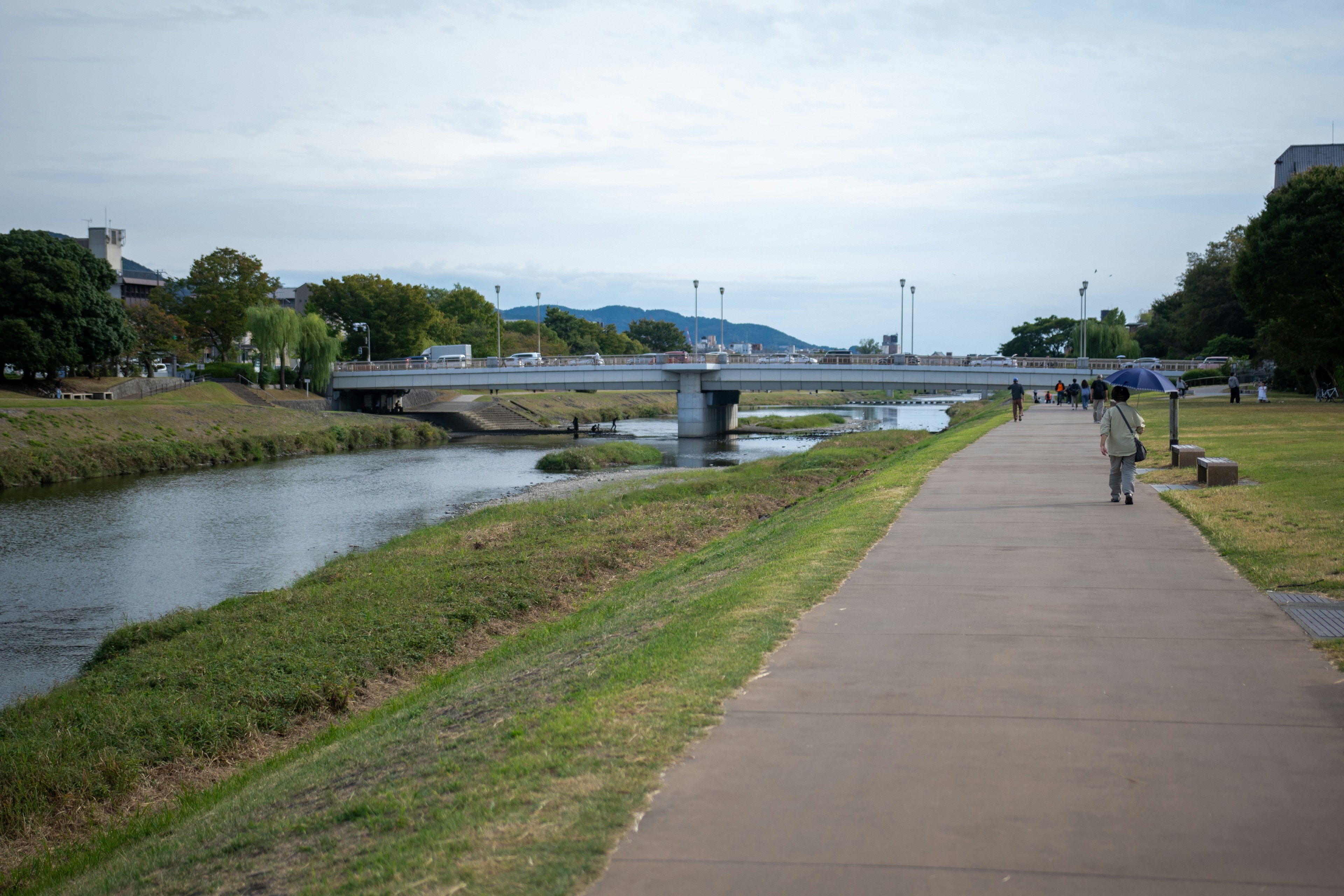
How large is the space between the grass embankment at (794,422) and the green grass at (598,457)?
957 inches

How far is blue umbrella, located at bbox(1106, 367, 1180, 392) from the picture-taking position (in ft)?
68.3

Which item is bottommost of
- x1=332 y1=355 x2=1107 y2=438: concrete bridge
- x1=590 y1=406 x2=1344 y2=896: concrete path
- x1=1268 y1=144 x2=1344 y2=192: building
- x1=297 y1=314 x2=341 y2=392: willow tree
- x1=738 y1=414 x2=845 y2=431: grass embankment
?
x1=738 y1=414 x2=845 y2=431: grass embankment

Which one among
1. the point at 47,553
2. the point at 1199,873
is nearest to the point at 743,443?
the point at 47,553

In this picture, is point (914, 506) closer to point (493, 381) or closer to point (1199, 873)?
point (1199, 873)

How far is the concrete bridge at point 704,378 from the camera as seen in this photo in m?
70.8

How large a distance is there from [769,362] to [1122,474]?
59.7 meters

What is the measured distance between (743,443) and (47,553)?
47.5 meters

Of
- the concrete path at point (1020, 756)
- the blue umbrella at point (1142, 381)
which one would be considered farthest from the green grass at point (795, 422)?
the concrete path at point (1020, 756)

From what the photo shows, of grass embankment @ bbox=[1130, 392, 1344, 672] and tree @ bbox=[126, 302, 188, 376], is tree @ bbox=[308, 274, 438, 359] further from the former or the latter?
grass embankment @ bbox=[1130, 392, 1344, 672]

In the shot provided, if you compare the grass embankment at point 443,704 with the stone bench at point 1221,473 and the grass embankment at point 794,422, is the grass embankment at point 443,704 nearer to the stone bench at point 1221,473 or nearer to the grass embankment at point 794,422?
the stone bench at point 1221,473

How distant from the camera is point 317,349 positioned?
78.4m

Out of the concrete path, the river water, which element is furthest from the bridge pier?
the concrete path

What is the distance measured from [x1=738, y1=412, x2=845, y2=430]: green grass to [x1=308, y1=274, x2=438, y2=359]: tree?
111 feet

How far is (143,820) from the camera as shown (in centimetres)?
874
